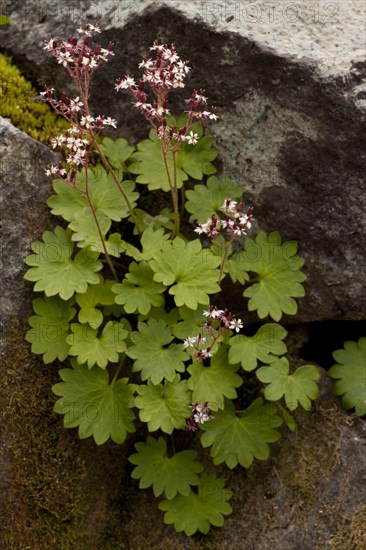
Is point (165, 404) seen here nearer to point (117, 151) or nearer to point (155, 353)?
point (155, 353)

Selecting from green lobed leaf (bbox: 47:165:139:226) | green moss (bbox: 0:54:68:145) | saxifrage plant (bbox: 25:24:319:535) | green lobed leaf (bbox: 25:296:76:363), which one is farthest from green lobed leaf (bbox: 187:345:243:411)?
green moss (bbox: 0:54:68:145)

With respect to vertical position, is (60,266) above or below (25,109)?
below

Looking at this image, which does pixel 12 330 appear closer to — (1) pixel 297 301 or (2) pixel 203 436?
(2) pixel 203 436

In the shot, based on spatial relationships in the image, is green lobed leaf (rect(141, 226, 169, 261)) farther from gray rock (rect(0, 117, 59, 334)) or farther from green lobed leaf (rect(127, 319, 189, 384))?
gray rock (rect(0, 117, 59, 334))

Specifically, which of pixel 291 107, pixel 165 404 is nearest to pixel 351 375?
pixel 165 404

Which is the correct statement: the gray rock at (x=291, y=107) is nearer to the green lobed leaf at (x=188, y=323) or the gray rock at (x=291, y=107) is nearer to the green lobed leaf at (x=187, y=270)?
the green lobed leaf at (x=187, y=270)

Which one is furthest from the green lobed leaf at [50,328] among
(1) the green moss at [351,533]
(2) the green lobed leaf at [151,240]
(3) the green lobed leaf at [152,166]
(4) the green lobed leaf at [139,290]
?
(1) the green moss at [351,533]

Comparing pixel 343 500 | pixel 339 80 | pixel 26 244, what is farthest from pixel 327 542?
pixel 339 80

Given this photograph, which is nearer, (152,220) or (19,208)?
(19,208)
